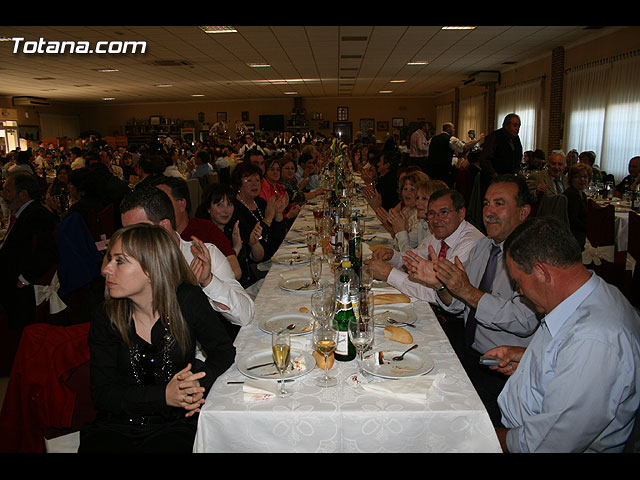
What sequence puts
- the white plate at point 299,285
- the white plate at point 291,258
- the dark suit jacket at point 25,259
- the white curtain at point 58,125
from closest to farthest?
the white plate at point 299,285 → the white plate at point 291,258 → the dark suit jacket at point 25,259 → the white curtain at point 58,125

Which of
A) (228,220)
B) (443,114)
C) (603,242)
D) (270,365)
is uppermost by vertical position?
(443,114)

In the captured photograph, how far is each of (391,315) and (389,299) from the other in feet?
0.57

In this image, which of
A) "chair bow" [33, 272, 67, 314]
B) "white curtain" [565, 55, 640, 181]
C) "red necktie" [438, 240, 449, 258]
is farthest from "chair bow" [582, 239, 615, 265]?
"white curtain" [565, 55, 640, 181]

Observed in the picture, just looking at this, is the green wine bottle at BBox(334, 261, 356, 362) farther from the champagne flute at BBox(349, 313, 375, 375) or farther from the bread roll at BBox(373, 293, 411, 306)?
the bread roll at BBox(373, 293, 411, 306)

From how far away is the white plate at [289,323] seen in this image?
1957mm

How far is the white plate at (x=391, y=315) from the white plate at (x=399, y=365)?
268 millimetres

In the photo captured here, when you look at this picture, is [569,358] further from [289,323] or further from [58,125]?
[58,125]

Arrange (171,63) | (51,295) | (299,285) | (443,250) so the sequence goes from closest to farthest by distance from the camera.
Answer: (299,285) < (443,250) < (51,295) < (171,63)

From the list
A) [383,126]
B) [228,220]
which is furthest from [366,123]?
[228,220]

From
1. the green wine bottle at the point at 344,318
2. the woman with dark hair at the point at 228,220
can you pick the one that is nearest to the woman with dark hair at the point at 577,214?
the woman with dark hair at the point at 228,220

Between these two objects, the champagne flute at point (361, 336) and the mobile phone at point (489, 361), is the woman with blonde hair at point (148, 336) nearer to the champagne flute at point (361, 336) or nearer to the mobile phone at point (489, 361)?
the champagne flute at point (361, 336)

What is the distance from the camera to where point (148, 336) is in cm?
178
